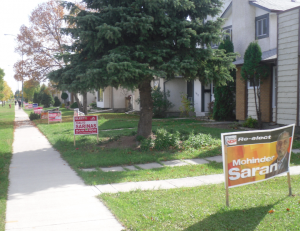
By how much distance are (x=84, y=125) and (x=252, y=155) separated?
7666 mm

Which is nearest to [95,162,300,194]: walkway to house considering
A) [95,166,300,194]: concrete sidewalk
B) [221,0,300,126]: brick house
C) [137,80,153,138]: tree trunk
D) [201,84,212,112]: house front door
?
[95,166,300,194]: concrete sidewalk

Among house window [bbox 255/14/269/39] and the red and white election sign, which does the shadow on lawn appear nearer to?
the red and white election sign

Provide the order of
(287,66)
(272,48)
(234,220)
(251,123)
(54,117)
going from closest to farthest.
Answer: (234,220), (287,66), (251,123), (272,48), (54,117)

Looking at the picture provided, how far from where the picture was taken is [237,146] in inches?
187

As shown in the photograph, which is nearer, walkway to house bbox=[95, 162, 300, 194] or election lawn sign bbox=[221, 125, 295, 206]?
election lawn sign bbox=[221, 125, 295, 206]

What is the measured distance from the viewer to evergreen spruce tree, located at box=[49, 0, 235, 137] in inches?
370

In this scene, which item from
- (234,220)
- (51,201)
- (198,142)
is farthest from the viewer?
(198,142)

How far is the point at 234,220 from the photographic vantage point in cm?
450

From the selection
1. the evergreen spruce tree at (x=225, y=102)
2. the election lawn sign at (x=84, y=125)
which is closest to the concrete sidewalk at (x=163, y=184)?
the election lawn sign at (x=84, y=125)

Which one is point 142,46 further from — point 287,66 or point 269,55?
point 269,55

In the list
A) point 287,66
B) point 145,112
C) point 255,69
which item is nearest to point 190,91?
point 255,69

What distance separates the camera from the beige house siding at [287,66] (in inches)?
459

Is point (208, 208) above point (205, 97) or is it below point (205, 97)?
below

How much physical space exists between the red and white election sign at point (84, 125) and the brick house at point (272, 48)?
636 cm
